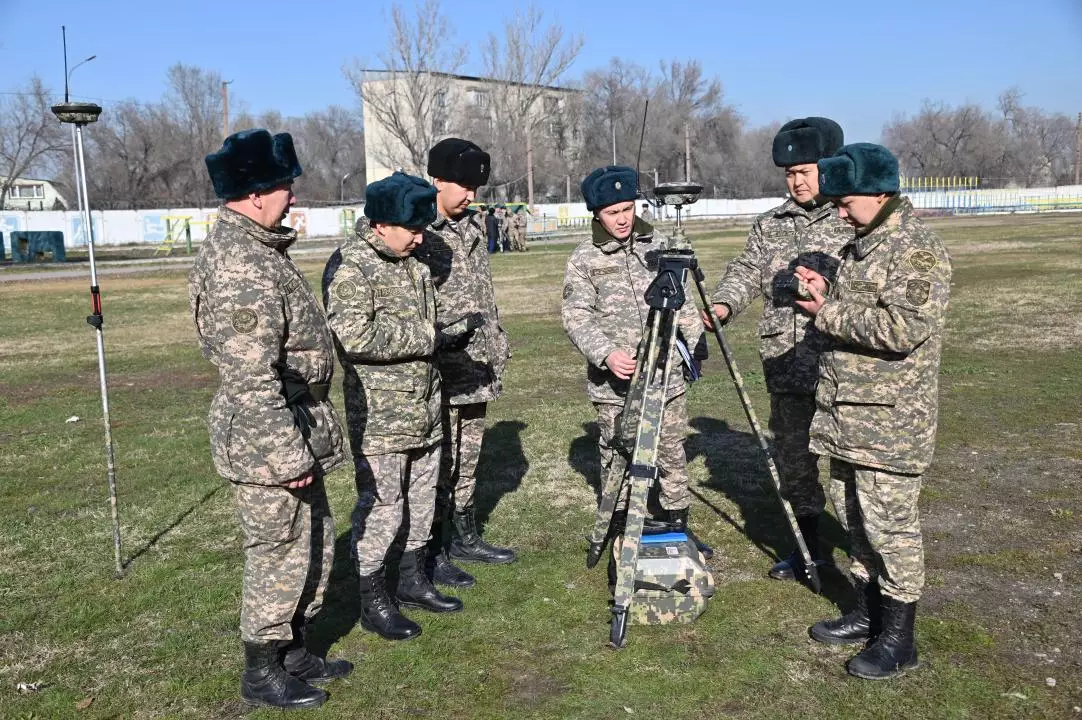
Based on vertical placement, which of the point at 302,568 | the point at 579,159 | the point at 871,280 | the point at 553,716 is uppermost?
the point at 579,159

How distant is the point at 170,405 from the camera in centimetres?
1050

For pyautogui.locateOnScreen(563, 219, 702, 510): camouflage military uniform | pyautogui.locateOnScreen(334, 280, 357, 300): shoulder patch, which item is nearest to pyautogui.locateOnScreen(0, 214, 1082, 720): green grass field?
pyautogui.locateOnScreen(563, 219, 702, 510): camouflage military uniform

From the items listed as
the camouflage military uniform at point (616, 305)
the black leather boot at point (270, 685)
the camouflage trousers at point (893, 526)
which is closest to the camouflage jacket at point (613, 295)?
the camouflage military uniform at point (616, 305)

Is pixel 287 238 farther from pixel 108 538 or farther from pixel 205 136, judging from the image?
pixel 205 136

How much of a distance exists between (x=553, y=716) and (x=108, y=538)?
3.85 m

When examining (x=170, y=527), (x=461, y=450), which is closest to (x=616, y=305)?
(x=461, y=450)

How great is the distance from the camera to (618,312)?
5230 mm

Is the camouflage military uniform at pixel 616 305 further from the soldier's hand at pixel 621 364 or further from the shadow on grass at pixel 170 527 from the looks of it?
the shadow on grass at pixel 170 527

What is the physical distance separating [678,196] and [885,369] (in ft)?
4.32

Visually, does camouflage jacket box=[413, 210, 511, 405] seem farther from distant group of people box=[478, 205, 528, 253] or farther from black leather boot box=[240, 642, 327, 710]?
distant group of people box=[478, 205, 528, 253]

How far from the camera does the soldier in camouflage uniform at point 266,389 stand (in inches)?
142

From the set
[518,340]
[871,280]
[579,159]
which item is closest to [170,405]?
[518,340]

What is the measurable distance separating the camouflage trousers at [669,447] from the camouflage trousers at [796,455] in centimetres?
55

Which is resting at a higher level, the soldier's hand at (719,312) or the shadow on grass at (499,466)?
the soldier's hand at (719,312)
